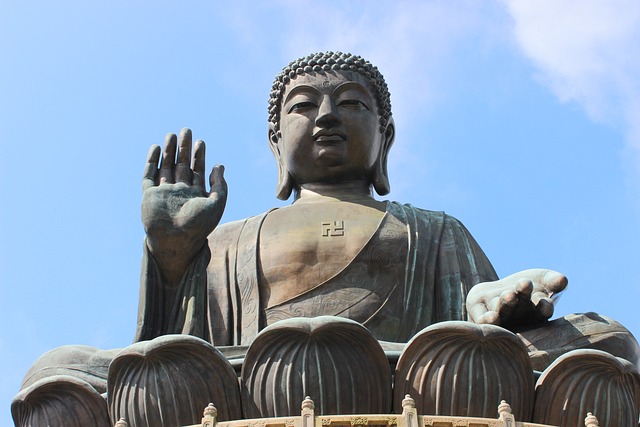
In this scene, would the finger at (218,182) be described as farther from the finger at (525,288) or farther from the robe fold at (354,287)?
the finger at (525,288)

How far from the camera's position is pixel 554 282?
1233 cm

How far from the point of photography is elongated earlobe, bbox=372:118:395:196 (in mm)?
15453

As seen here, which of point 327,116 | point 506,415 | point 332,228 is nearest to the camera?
point 506,415

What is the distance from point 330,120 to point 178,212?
239 cm

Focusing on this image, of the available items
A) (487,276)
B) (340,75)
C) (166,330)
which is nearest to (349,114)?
(340,75)

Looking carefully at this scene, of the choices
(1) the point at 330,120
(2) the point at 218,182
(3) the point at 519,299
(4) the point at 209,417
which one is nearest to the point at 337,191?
(1) the point at 330,120

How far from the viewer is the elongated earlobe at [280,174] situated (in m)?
15.4

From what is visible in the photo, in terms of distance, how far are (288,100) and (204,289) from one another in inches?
109

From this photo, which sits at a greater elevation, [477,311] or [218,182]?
[218,182]

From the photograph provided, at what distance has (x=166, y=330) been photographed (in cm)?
1312

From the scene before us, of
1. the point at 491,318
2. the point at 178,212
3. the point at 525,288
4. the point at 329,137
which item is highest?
the point at 329,137

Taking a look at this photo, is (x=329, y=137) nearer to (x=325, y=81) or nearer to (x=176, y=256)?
(x=325, y=81)

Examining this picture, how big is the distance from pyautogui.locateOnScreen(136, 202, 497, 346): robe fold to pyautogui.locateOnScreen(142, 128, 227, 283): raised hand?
0.48 ft

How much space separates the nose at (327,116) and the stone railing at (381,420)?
4.48 meters
